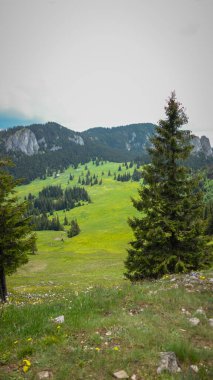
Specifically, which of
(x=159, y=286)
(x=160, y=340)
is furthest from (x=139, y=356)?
(x=159, y=286)

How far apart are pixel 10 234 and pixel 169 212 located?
479 inches

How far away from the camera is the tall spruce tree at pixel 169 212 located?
2127 centimetres

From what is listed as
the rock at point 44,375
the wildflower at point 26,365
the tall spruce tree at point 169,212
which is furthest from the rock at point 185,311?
the tall spruce tree at point 169,212

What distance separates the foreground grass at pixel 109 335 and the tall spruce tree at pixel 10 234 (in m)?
11.6

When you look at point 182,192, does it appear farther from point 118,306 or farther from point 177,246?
point 118,306

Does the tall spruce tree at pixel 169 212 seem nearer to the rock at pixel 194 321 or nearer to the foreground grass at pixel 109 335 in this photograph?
the foreground grass at pixel 109 335

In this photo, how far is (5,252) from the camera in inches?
906

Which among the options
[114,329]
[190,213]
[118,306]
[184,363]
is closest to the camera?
[184,363]

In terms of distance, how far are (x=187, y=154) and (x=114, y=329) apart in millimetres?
15545

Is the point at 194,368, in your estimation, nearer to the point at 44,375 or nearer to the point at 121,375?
the point at 121,375

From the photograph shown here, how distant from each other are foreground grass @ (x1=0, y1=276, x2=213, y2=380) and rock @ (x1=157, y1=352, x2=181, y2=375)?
0.16 metres

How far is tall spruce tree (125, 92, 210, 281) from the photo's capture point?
69.8 feet

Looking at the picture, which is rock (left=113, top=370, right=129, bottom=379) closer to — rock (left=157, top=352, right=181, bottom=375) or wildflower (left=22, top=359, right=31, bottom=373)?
rock (left=157, top=352, right=181, bottom=375)

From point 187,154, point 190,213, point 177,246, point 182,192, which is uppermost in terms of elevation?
point 187,154
